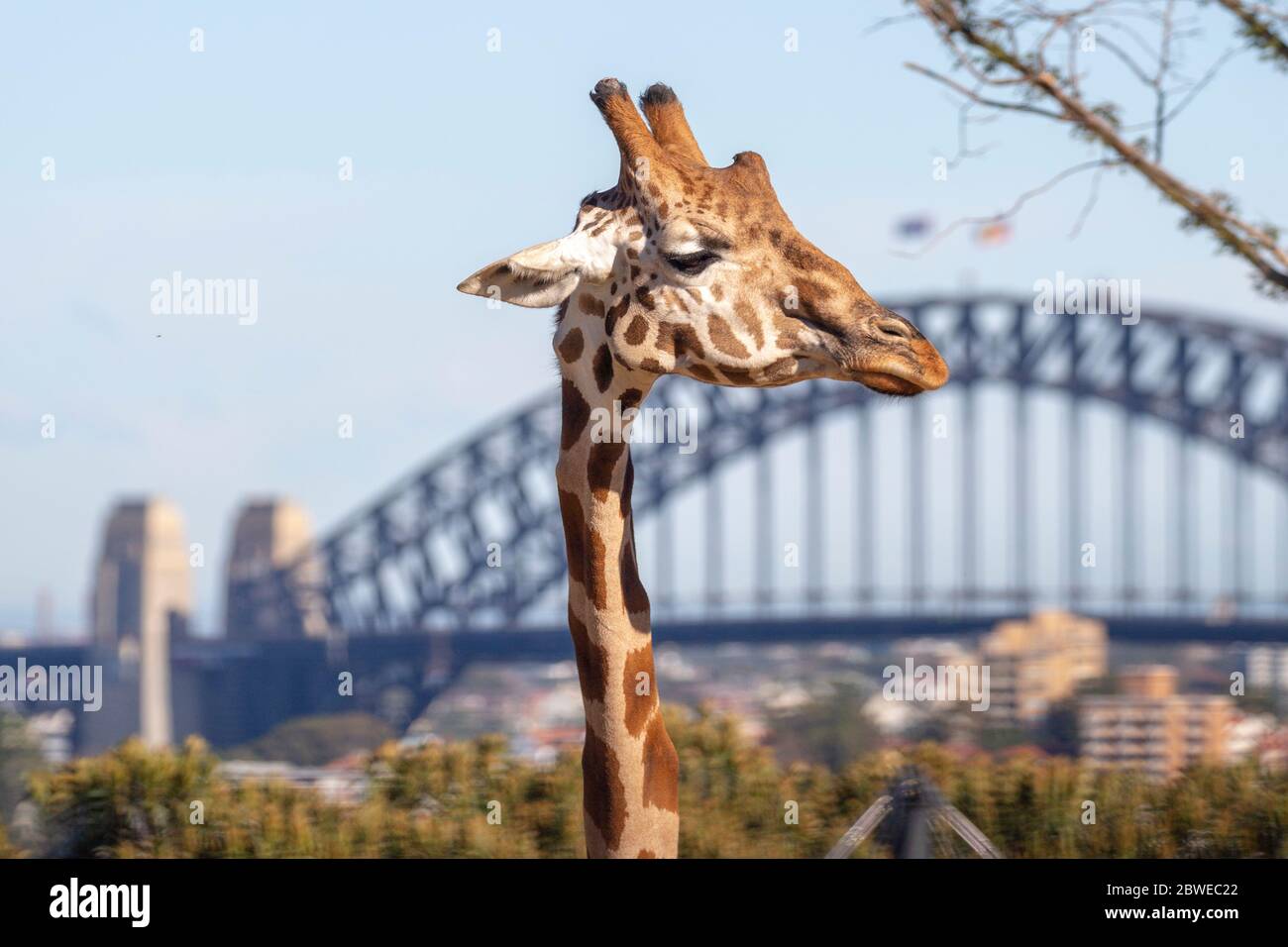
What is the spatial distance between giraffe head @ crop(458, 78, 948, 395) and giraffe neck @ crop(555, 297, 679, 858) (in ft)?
0.43

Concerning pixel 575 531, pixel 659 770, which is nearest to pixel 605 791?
pixel 659 770

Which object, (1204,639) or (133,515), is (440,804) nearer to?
(1204,639)

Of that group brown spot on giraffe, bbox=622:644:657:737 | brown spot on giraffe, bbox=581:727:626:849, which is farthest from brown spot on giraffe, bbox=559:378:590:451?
brown spot on giraffe, bbox=581:727:626:849

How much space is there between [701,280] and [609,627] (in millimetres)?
1068

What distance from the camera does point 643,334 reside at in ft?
17.1

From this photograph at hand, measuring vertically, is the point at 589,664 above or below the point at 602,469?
below

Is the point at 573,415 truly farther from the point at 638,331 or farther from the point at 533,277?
the point at 533,277

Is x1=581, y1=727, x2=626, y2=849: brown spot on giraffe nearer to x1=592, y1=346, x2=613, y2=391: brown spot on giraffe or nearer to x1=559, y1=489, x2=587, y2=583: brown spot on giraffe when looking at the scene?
x1=559, y1=489, x2=587, y2=583: brown spot on giraffe

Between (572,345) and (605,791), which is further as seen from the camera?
(572,345)

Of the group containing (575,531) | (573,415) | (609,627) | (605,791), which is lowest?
(605,791)

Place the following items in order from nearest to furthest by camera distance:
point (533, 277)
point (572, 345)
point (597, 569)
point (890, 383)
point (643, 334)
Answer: point (890, 383)
point (533, 277)
point (643, 334)
point (597, 569)
point (572, 345)

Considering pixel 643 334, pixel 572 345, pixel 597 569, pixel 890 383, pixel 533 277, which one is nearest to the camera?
pixel 890 383

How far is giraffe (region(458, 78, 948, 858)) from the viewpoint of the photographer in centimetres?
506
